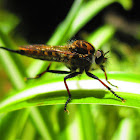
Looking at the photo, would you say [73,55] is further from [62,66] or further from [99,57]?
[62,66]

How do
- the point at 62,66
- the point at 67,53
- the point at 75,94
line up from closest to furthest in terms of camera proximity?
the point at 75,94, the point at 67,53, the point at 62,66

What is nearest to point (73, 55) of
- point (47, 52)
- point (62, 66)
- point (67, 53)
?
point (67, 53)

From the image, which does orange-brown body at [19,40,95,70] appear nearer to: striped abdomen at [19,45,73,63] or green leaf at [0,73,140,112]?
striped abdomen at [19,45,73,63]

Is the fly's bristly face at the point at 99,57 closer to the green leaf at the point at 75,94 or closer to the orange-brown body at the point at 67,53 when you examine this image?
the orange-brown body at the point at 67,53

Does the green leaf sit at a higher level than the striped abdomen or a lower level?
lower

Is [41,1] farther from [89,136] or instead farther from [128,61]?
[89,136]

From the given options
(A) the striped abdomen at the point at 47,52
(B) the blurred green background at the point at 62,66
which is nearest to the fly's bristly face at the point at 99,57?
(B) the blurred green background at the point at 62,66

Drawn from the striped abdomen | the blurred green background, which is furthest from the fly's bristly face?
the striped abdomen

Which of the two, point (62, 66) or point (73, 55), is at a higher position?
point (62, 66)
